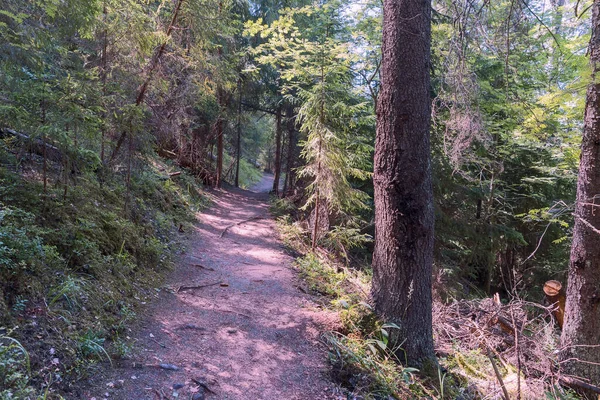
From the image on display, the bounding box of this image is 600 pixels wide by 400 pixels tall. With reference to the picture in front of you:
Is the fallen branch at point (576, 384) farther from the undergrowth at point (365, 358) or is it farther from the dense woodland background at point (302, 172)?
the undergrowth at point (365, 358)

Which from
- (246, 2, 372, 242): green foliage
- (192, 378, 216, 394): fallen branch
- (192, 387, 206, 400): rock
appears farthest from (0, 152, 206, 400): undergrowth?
(246, 2, 372, 242): green foliage

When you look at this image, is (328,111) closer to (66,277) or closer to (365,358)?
(365,358)

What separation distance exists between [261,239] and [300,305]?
15.1 ft

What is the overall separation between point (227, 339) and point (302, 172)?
5.31 metres

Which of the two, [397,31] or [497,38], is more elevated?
[497,38]

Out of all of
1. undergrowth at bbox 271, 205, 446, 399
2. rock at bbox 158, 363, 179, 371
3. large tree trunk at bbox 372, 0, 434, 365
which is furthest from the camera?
large tree trunk at bbox 372, 0, 434, 365

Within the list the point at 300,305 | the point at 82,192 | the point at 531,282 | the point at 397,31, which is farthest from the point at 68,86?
the point at 531,282

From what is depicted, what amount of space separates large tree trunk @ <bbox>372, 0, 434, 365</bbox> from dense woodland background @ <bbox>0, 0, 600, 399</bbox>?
1.24 ft

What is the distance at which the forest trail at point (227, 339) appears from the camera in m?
3.29

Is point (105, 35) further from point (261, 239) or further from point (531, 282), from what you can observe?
point (531, 282)

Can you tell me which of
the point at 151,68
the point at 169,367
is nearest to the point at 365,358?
the point at 169,367

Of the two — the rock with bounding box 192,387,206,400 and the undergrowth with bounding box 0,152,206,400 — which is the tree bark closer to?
the undergrowth with bounding box 0,152,206,400

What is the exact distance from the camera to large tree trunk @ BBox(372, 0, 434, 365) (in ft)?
14.3

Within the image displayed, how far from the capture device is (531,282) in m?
11.8
